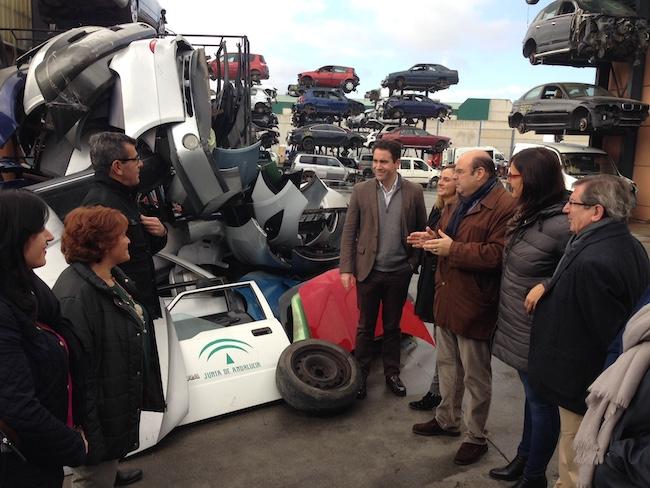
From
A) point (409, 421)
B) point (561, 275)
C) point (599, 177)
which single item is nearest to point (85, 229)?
point (561, 275)

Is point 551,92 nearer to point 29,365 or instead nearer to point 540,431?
point 540,431

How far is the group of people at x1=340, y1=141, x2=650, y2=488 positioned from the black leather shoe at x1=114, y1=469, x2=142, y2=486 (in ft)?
5.55

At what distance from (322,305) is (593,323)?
2.64m

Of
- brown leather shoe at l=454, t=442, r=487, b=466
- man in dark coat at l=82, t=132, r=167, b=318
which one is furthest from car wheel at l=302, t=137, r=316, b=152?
brown leather shoe at l=454, t=442, r=487, b=466

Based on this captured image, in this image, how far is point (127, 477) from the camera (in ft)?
9.48

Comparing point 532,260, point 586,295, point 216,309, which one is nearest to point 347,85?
point 216,309

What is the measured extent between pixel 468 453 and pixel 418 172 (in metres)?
22.4

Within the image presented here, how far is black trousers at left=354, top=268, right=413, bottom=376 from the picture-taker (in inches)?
153

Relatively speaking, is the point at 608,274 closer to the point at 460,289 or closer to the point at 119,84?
the point at 460,289

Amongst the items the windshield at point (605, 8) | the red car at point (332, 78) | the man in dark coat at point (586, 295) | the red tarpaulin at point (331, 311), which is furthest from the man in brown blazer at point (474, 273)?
the red car at point (332, 78)

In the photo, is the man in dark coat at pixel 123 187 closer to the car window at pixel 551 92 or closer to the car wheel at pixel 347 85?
the car window at pixel 551 92

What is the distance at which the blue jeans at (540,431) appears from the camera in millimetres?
2578

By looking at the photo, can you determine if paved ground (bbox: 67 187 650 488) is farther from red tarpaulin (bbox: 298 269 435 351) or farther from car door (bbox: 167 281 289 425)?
red tarpaulin (bbox: 298 269 435 351)

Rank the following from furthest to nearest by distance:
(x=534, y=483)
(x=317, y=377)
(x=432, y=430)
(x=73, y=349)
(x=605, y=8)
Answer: (x=605, y=8)
(x=317, y=377)
(x=432, y=430)
(x=534, y=483)
(x=73, y=349)
